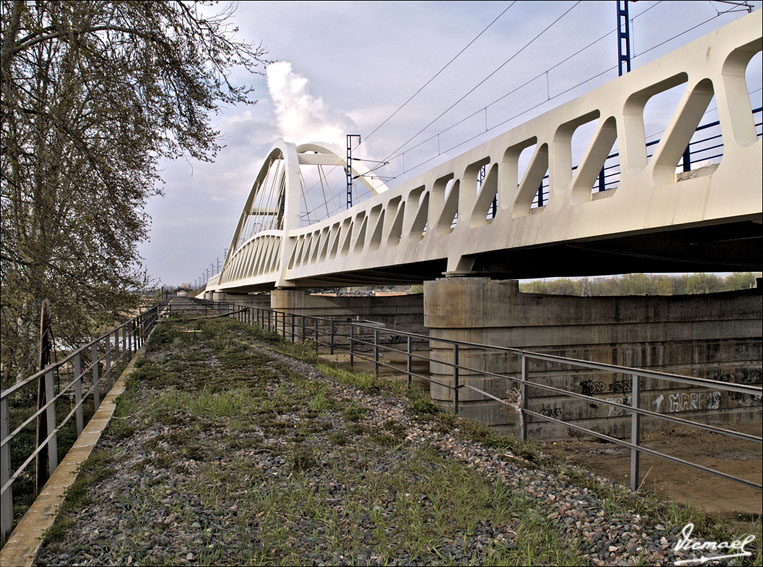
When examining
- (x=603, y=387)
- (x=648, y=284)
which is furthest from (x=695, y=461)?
(x=648, y=284)

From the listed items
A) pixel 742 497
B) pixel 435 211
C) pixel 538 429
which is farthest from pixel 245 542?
pixel 435 211

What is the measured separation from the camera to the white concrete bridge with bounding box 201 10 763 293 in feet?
22.9

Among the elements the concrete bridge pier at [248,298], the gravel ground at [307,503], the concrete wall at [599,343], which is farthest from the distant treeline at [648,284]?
the gravel ground at [307,503]

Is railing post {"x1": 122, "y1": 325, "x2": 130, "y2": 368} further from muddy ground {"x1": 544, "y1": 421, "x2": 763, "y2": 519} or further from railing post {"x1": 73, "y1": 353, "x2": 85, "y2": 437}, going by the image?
muddy ground {"x1": 544, "y1": 421, "x2": 763, "y2": 519}

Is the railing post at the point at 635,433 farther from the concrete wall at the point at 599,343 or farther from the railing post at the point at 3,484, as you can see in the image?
the concrete wall at the point at 599,343

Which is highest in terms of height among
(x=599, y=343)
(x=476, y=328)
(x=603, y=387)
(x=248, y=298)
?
(x=248, y=298)

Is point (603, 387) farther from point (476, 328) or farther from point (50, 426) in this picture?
point (50, 426)

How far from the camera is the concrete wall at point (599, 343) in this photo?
13.6 m

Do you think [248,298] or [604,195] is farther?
[248,298]

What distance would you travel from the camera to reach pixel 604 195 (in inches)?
376

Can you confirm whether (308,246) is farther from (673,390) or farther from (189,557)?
(189,557)

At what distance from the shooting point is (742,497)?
1043cm

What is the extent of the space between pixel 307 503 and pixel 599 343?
11.6 m

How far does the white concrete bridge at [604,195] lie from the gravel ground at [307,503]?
4.34m
